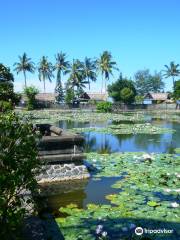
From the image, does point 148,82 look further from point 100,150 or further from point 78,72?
point 100,150

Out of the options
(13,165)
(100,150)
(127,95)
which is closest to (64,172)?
(13,165)

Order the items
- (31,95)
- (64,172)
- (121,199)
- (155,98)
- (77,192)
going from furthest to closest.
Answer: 1. (155,98)
2. (31,95)
3. (64,172)
4. (77,192)
5. (121,199)

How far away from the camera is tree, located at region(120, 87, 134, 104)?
2894 inches

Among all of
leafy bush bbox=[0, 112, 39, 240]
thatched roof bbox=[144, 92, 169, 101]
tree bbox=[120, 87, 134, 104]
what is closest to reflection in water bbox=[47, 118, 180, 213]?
leafy bush bbox=[0, 112, 39, 240]

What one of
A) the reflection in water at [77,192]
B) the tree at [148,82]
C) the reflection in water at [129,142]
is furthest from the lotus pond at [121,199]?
the tree at [148,82]

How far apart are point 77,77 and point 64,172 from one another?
70.1 metres

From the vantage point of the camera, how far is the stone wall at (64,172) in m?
11.6

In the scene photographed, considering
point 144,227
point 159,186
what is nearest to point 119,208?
point 144,227

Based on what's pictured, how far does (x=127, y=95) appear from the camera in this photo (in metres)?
73.4

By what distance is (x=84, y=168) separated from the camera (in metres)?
12.3

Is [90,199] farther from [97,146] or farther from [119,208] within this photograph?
[97,146]

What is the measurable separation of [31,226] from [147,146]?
47.0ft

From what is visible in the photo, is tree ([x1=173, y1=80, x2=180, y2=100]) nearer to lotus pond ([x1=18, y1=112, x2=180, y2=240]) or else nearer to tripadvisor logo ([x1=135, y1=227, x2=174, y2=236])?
lotus pond ([x1=18, y1=112, x2=180, y2=240])

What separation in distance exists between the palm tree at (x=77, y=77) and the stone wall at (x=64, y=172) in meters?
69.6
